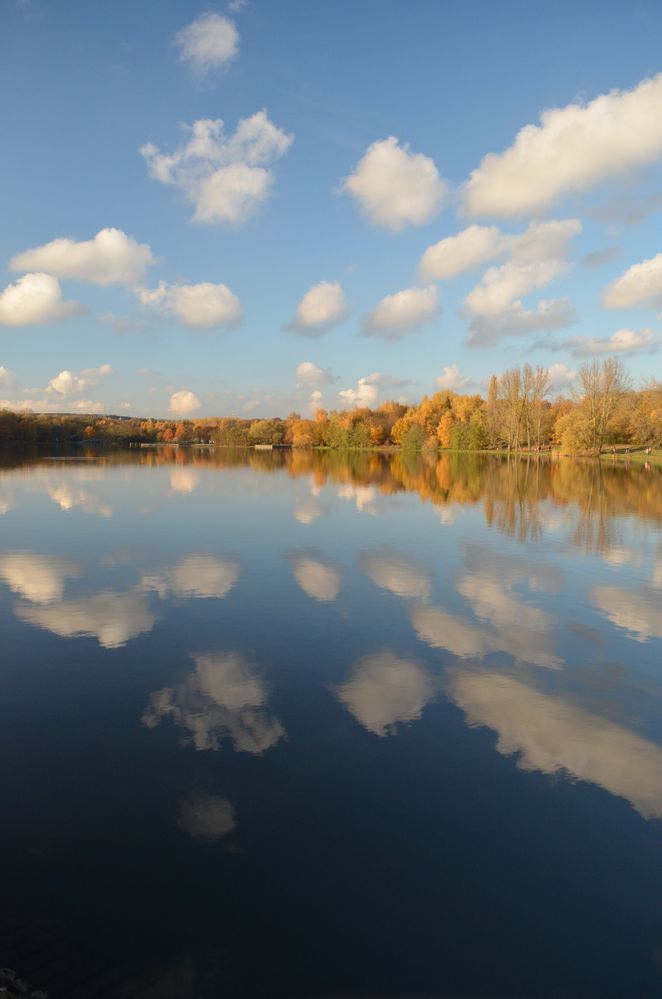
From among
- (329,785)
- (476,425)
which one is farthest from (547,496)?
(476,425)

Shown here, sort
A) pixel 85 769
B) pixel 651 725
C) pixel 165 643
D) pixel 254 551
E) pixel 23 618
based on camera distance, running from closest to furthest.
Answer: pixel 85 769, pixel 651 725, pixel 165 643, pixel 23 618, pixel 254 551

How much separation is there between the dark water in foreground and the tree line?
73538 mm

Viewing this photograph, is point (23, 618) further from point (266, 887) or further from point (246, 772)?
point (266, 887)

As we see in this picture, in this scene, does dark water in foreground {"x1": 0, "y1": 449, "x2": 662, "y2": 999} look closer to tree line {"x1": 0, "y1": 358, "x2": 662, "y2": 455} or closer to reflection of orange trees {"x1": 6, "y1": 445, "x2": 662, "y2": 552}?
reflection of orange trees {"x1": 6, "y1": 445, "x2": 662, "y2": 552}

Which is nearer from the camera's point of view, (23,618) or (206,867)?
(206,867)

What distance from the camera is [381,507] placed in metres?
28.3

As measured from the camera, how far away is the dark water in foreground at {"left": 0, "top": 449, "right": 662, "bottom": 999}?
161 inches

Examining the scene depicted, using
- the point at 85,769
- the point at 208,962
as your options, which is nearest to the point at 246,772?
the point at 85,769

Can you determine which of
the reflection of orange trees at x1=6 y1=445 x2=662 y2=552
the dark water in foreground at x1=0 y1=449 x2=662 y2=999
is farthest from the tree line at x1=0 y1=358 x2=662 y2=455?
the dark water in foreground at x1=0 y1=449 x2=662 y2=999

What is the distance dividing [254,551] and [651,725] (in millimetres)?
11869

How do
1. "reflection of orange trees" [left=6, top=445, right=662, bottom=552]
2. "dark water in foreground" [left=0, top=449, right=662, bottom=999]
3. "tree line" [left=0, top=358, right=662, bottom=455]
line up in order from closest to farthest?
"dark water in foreground" [left=0, top=449, right=662, bottom=999] < "reflection of orange trees" [left=6, top=445, right=662, bottom=552] < "tree line" [left=0, top=358, right=662, bottom=455]

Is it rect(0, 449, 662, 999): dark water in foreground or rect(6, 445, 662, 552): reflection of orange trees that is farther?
rect(6, 445, 662, 552): reflection of orange trees

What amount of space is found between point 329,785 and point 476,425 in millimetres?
105519

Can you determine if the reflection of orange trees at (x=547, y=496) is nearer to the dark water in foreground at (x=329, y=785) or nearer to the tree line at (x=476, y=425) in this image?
the dark water in foreground at (x=329, y=785)
